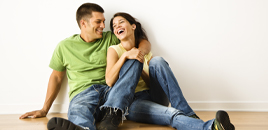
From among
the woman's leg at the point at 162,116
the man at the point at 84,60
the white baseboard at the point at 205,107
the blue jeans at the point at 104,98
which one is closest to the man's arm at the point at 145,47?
the man at the point at 84,60

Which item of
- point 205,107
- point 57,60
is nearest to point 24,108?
point 57,60

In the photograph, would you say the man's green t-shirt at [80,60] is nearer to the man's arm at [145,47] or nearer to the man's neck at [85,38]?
the man's neck at [85,38]

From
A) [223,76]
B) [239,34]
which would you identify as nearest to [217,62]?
[223,76]

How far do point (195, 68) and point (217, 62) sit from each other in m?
0.21

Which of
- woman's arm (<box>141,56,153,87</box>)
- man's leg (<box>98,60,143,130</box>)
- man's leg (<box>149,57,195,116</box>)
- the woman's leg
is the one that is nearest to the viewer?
the woman's leg

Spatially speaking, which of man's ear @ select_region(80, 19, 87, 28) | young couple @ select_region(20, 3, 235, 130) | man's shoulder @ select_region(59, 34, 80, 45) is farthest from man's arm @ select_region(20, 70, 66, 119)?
man's ear @ select_region(80, 19, 87, 28)

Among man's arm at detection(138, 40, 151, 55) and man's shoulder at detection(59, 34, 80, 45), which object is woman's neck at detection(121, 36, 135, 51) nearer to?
man's arm at detection(138, 40, 151, 55)

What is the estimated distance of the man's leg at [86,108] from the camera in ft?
5.20

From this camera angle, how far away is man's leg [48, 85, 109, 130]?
159cm

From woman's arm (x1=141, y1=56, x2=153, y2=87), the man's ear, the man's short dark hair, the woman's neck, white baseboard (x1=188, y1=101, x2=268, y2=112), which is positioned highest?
the man's short dark hair

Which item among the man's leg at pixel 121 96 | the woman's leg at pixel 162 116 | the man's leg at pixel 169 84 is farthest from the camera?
the man's leg at pixel 169 84

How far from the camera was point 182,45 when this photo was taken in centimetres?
237

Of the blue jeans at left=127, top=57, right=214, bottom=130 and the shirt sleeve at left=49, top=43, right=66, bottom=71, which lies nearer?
the blue jeans at left=127, top=57, right=214, bottom=130

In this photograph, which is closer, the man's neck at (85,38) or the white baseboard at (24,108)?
the man's neck at (85,38)
